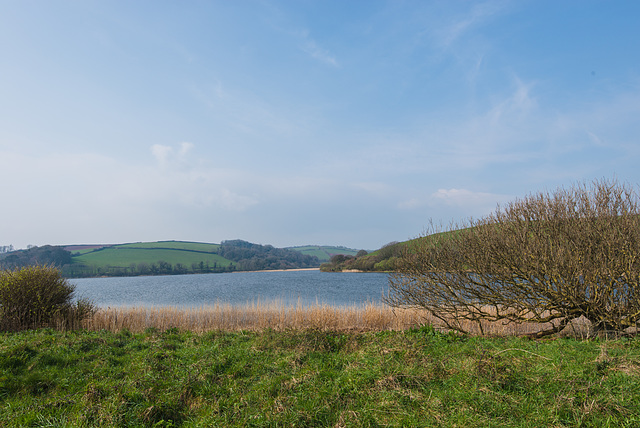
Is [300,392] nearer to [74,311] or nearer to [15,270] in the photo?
[74,311]

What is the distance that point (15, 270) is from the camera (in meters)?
12.7

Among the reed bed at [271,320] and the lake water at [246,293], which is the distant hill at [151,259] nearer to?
the lake water at [246,293]

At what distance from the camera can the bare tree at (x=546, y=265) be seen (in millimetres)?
7617

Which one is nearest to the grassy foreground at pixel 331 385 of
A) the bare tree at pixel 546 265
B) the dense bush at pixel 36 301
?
the bare tree at pixel 546 265

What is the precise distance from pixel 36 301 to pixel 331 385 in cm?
1213

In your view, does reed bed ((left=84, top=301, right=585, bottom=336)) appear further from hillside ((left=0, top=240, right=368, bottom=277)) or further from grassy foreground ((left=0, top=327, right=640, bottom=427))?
hillside ((left=0, top=240, right=368, bottom=277))

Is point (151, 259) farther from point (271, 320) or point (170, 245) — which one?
point (271, 320)

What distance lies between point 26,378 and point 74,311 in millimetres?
8092

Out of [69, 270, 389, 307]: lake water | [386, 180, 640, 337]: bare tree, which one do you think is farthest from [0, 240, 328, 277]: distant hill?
[386, 180, 640, 337]: bare tree

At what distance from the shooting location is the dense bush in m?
11.7

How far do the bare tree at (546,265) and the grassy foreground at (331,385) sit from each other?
1.24m

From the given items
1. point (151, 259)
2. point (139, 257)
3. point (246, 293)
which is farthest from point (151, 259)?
point (246, 293)

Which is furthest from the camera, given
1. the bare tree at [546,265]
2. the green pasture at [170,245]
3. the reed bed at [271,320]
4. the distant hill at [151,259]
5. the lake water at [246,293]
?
the green pasture at [170,245]

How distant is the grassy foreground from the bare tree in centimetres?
124
